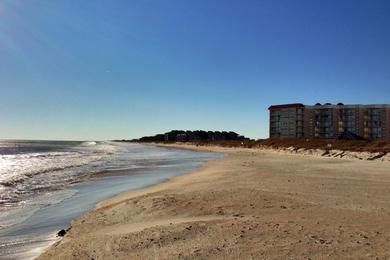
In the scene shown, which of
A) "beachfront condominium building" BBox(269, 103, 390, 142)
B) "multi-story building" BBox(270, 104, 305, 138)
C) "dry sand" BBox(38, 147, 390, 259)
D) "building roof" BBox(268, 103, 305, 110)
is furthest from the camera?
"building roof" BBox(268, 103, 305, 110)

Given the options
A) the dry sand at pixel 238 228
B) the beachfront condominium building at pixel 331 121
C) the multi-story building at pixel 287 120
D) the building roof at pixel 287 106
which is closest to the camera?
the dry sand at pixel 238 228

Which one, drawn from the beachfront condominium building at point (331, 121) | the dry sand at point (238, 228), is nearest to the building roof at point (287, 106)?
the beachfront condominium building at point (331, 121)

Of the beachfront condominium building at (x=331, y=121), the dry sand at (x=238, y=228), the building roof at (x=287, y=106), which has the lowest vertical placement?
the dry sand at (x=238, y=228)

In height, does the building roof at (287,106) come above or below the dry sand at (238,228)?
above

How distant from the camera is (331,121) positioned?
119438 millimetres

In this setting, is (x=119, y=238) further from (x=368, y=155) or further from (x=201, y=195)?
(x=368, y=155)

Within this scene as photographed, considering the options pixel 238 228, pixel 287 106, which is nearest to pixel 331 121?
pixel 287 106

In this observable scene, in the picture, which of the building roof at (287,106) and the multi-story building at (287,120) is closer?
the multi-story building at (287,120)

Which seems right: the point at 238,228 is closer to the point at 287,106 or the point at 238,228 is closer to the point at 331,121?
the point at 331,121

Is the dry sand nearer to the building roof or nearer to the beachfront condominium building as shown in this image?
the beachfront condominium building

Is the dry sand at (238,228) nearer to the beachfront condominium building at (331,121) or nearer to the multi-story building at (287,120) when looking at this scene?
the beachfront condominium building at (331,121)

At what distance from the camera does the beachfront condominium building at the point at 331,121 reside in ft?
374

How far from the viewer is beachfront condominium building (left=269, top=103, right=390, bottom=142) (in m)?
114

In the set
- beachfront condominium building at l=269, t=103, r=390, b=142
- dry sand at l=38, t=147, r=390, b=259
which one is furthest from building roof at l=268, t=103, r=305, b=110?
dry sand at l=38, t=147, r=390, b=259
